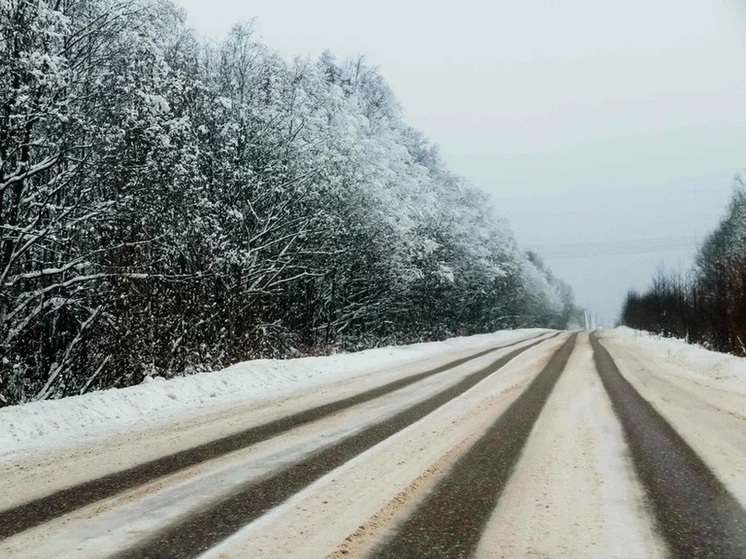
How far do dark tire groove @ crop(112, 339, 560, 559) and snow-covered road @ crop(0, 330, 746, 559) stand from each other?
0.02 m

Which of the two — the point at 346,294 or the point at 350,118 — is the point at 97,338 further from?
the point at 350,118

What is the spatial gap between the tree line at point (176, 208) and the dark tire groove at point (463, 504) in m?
6.67

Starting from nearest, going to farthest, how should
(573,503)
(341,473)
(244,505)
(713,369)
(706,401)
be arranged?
(244,505) → (573,503) → (341,473) → (706,401) → (713,369)

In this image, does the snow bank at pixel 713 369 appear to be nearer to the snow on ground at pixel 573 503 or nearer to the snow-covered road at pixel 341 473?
the snow-covered road at pixel 341 473

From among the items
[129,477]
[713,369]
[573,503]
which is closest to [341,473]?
[129,477]

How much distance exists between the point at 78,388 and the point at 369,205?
15439mm

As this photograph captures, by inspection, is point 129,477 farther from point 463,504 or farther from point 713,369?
point 713,369

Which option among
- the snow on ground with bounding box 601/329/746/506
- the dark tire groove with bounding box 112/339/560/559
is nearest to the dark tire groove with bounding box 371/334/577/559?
the dark tire groove with bounding box 112/339/560/559

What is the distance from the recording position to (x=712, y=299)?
2520 centimetres

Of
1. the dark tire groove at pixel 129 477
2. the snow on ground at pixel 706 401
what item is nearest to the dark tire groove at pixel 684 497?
the snow on ground at pixel 706 401

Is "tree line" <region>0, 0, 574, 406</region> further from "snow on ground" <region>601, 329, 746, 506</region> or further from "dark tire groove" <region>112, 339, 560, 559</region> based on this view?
"snow on ground" <region>601, 329, 746, 506</region>

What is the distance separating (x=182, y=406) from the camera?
8578 millimetres

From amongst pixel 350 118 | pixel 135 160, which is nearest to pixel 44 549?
pixel 135 160

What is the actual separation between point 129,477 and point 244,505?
1.35 metres
